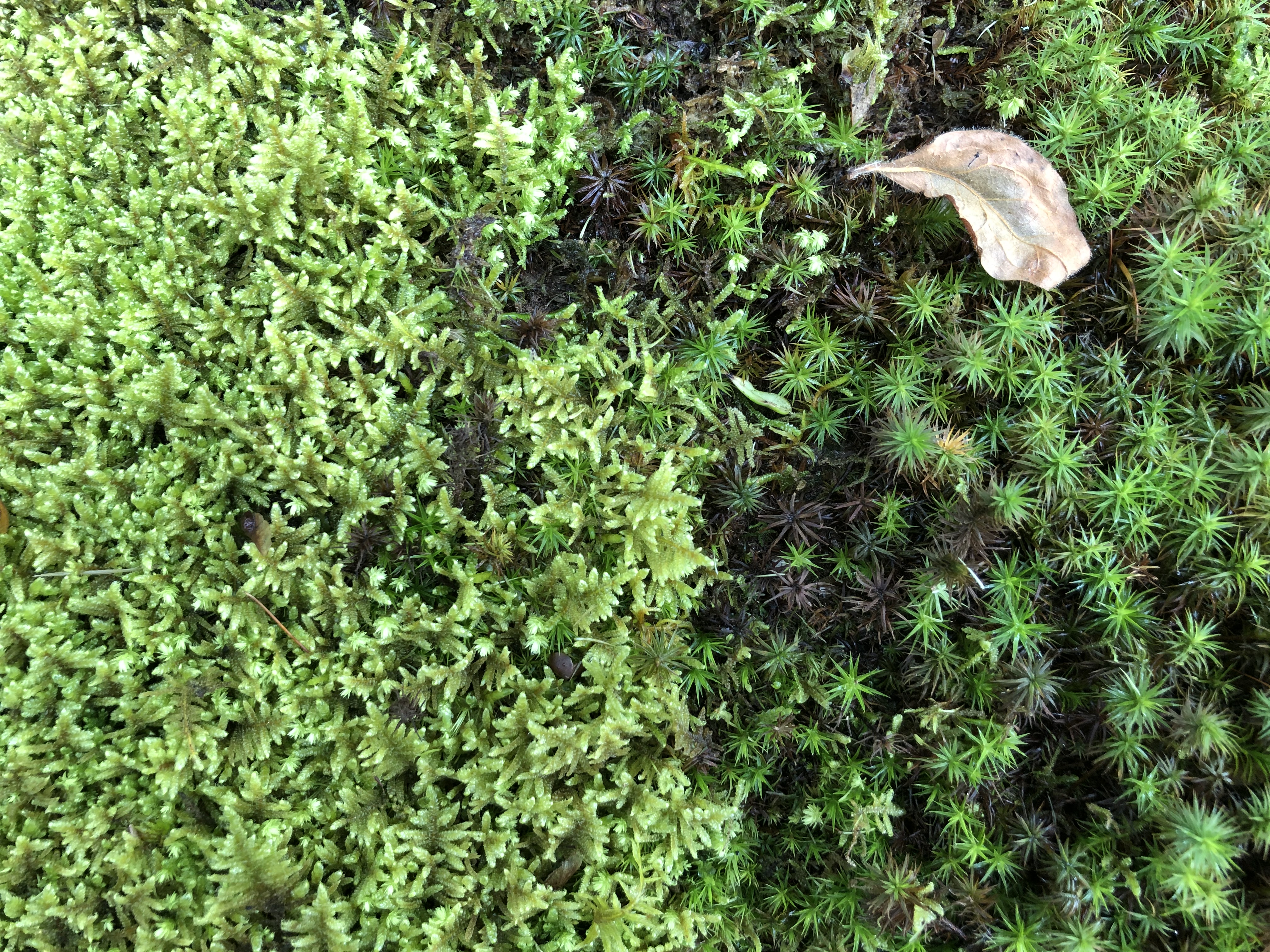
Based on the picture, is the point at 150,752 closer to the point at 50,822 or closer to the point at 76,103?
the point at 50,822

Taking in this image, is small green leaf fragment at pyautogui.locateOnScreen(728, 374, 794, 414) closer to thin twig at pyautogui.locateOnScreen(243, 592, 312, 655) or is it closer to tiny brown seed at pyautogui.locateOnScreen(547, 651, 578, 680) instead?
tiny brown seed at pyautogui.locateOnScreen(547, 651, 578, 680)

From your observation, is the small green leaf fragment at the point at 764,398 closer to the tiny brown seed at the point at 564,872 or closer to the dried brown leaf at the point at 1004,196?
the dried brown leaf at the point at 1004,196

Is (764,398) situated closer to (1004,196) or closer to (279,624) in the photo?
(1004,196)

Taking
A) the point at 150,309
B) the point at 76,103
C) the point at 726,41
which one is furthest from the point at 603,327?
the point at 76,103

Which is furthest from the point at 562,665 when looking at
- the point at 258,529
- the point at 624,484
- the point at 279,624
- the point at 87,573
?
the point at 87,573

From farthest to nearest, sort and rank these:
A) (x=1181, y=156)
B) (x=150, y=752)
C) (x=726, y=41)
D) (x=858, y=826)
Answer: (x=726, y=41), (x=1181, y=156), (x=858, y=826), (x=150, y=752)

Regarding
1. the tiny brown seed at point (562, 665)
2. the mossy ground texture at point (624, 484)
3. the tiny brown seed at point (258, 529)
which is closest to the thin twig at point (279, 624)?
the mossy ground texture at point (624, 484)
